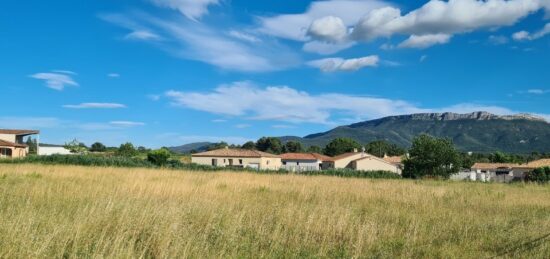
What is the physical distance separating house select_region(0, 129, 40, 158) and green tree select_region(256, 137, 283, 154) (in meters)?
69.3

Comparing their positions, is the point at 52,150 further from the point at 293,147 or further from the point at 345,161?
the point at 293,147

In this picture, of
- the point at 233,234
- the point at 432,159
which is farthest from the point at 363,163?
the point at 233,234

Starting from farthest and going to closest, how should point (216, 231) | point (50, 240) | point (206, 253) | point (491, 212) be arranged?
point (491, 212)
point (216, 231)
point (206, 253)
point (50, 240)

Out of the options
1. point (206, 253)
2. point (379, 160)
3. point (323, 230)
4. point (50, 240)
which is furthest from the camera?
point (379, 160)

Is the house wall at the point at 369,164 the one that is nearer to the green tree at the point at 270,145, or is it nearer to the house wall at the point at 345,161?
the house wall at the point at 345,161

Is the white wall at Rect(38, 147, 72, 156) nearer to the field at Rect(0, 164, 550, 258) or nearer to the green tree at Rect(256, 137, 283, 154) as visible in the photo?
the green tree at Rect(256, 137, 283, 154)

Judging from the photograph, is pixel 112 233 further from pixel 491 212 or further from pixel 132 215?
pixel 491 212

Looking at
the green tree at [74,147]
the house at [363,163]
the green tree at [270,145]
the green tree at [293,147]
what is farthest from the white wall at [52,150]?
the green tree at [293,147]

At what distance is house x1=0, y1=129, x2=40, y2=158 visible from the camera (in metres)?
60.0

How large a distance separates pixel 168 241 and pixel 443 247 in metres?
4.23

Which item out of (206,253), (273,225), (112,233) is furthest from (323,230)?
(112,233)

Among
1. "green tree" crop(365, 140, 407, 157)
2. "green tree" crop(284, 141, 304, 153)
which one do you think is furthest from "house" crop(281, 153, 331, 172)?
"green tree" crop(365, 140, 407, 157)

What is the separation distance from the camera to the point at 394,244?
7.64 m

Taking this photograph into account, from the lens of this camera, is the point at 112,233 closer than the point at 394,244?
Yes
